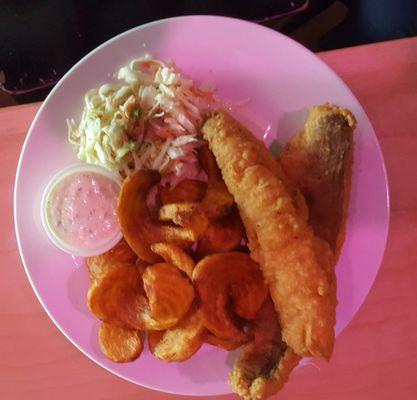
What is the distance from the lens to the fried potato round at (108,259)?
133 cm

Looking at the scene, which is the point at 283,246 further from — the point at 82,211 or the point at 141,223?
the point at 82,211

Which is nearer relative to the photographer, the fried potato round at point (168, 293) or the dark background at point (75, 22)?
the fried potato round at point (168, 293)

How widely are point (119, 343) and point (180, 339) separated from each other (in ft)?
0.51

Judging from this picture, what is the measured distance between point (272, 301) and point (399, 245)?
1.23 ft

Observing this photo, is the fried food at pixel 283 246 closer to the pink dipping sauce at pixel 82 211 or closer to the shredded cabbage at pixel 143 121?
the shredded cabbage at pixel 143 121

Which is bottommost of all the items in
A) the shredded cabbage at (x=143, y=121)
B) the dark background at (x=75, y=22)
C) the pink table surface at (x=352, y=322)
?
the pink table surface at (x=352, y=322)

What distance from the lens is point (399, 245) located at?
55.2 inches

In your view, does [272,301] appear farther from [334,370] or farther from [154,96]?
[154,96]

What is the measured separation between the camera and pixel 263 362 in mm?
1280

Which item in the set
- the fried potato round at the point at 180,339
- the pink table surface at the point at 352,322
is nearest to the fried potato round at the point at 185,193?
the fried potato round at the point at 180,339

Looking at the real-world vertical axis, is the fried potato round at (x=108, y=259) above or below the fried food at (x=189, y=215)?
below

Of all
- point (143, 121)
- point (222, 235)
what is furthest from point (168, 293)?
point (143, 121)

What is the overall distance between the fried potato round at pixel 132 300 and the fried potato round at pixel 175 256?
0.06 ft

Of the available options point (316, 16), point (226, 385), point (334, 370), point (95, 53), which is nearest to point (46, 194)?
point (95, 53)
